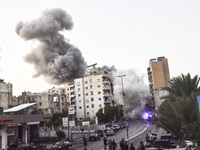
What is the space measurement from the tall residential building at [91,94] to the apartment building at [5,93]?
3013 centimetres

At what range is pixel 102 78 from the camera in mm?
85125

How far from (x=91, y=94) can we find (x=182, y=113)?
71.6 m

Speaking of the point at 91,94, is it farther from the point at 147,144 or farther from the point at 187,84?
the point at 187,84

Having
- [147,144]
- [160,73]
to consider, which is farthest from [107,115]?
[147,144]

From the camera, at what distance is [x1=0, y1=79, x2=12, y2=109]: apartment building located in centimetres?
6030

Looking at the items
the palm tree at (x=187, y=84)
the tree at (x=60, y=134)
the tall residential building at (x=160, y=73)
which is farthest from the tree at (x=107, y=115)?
the palm tree at (x=187, y=84)

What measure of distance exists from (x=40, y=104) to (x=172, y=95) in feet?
210

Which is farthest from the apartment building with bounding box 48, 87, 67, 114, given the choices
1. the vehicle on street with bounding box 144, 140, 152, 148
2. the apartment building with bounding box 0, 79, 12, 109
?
the vehicle on street with bounding box 144, 140, 152, 148

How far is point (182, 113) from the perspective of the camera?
1521cm

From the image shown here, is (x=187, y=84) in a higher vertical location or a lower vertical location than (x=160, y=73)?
lower

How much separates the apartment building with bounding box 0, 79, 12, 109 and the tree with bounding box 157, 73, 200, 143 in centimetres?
4998

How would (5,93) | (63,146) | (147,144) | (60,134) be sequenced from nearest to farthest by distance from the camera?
(147,144)
(63,146)
(60,134)
(5,93)

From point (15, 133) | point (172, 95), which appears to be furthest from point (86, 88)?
point (172, 95)

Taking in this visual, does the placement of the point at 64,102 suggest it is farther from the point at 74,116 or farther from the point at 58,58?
the point at 58,58
